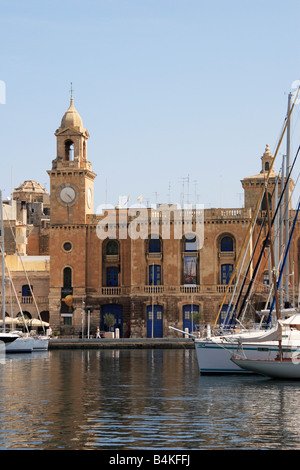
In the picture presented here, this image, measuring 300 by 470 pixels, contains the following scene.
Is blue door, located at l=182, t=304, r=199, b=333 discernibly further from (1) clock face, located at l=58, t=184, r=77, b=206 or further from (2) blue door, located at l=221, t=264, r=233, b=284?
(1) clock face, located at l=58, t=184, r=77, b=206

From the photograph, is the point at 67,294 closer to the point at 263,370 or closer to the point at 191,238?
the point at 191,238

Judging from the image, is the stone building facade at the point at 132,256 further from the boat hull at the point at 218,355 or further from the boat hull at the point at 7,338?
the boat hull at the point at 218,355

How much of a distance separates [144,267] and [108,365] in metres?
26.7

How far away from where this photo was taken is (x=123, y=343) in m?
75.5

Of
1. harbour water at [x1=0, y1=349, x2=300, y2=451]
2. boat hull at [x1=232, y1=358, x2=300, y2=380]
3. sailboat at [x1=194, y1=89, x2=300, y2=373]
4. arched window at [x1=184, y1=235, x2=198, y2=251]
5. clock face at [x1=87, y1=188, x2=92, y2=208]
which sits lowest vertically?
harbour water at [x1=0, y1=349, x2=300, y2=451]

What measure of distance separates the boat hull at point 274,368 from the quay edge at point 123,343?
30555mm

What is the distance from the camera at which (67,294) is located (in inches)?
3268

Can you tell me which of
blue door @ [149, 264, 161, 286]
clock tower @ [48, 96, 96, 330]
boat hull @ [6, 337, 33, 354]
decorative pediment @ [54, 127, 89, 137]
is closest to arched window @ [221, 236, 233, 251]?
blue door @ [149, 264, 161, 286]

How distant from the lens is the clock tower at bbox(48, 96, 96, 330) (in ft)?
272

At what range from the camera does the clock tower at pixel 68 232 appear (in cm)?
8281

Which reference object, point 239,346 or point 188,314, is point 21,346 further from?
point 239,346

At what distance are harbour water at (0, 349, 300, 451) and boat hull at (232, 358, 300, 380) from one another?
0.44 metres

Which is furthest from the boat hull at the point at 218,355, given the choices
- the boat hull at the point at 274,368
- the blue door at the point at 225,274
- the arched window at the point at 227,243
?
the arched window at the point at 227,243
